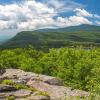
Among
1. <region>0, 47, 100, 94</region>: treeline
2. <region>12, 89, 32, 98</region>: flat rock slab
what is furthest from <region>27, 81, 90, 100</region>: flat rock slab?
<region>0, 47, 100, 94</region>: treeline

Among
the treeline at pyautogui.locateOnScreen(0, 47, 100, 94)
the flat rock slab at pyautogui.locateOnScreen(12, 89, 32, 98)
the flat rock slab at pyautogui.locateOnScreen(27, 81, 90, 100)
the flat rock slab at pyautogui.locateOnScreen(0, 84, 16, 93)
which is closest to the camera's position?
the flat rock slab at pyautogui.locateOnScreen(12, 89, 32, 98)

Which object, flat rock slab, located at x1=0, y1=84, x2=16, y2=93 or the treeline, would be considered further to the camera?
the treeline

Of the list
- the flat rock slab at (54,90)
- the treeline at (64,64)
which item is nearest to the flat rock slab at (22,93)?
the flat rock slab at (54,90)

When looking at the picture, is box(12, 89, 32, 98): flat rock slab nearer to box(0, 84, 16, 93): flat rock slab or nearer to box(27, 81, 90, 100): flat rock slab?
box(0, 84, 16, 93): flat rock slab

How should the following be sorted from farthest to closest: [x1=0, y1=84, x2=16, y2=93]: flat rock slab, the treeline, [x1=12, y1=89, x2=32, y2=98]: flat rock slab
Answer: the treeline → [x1=0, y1=84, x2=16, y2=93]: flat rock slab → [x1=12, y1=89, x2=32, y2=98]: flat rock slab

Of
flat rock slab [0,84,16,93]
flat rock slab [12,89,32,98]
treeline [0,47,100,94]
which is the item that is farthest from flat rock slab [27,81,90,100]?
treeline [0,47,100,94]

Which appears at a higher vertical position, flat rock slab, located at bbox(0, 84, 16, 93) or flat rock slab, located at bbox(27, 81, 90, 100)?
flat rock slab, located at bbox(0, 84, 16, 93)

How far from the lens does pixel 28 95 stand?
27.1 metres

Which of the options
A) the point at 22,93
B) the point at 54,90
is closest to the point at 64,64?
the point at 54,90

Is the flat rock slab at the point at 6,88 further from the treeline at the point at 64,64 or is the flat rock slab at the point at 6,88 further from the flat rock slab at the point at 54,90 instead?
the treeline at the point at 64,64

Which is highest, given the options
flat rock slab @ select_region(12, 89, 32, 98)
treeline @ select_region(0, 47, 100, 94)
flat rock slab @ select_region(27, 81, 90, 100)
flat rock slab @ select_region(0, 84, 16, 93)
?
flat rock slab @ select_region(0, 84, 16, 93)

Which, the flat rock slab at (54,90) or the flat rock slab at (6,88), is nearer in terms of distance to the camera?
the flat rock slab at (54,90)

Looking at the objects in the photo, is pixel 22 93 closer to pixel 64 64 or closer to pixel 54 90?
pixel 54 90

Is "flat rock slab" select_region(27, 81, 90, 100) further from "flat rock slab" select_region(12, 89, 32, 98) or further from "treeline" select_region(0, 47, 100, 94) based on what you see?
"treeline" select_region(0, 47, 100, 94)
